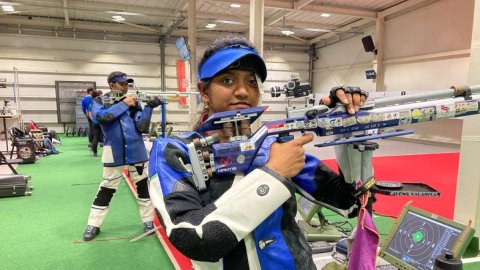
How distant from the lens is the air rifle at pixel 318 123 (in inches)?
45.1

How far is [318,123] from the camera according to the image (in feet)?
4.63

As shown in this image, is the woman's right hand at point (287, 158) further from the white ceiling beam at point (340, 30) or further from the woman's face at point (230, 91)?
the white ceiling beam at point (340, 30)

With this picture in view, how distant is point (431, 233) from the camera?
2.74m

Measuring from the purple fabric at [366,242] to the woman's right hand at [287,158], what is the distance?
18.9 inches

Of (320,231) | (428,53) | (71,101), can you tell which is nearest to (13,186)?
(320,231)

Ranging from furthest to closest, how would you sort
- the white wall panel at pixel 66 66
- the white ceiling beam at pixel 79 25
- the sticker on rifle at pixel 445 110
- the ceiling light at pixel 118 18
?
the white wall panel at pixel 66 66 < the white ceiling beam at pixel 79 25 < the ceiling light at pixel 118 18 < the sticker on rifle at pixel 445 110

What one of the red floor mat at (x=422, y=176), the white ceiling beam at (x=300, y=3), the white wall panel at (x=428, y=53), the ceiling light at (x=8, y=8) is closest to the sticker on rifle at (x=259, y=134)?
the red floor mat at (x=422, y=176)

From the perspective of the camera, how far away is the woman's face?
1280 mm

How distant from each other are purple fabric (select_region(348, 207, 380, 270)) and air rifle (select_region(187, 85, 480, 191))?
0.35 metres

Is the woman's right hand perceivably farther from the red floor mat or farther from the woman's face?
the red floor mat

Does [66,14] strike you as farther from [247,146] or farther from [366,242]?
[366,242]

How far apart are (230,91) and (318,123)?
43 centimetres

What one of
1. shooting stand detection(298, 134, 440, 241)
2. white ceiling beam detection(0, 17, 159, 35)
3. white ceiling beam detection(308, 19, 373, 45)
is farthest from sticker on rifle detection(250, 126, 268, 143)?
white ceiling beam detection(0, 17, 159, 35)

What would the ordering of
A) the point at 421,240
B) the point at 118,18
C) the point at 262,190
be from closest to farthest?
the point at 262,190
the point at 421,240
the point at 118,18
